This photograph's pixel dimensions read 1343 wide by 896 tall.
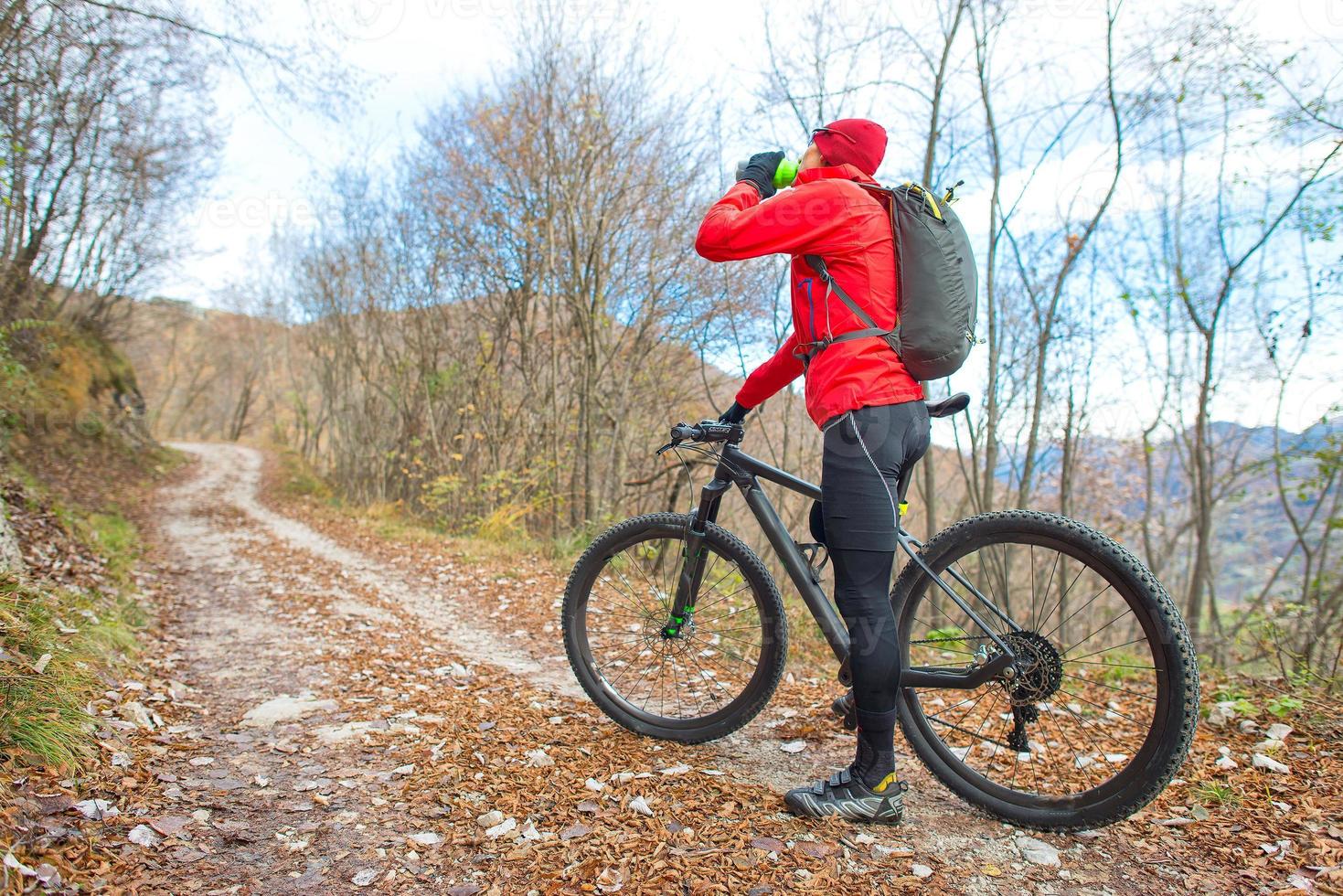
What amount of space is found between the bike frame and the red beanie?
1.07 meters

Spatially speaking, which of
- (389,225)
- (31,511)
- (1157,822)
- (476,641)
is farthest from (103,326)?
(1157,822)

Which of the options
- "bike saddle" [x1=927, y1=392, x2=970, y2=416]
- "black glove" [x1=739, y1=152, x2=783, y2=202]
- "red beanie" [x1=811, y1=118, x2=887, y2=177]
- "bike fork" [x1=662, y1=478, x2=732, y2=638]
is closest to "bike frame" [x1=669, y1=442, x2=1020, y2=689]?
"bike fork" [x1=662, y1=478, x2=732, y2=638]

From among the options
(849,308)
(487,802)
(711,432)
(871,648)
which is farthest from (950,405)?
(487,802)

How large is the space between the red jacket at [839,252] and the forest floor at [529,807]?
4.37ft

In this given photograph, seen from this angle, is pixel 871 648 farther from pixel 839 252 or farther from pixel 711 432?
pixel 839 252

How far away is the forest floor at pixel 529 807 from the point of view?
1945 millimetres

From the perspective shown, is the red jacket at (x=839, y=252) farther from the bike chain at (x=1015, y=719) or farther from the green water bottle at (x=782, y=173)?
the bike chain at (x=1015, y=719)

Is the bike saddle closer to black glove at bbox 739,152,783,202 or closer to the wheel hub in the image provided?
the wheel hub

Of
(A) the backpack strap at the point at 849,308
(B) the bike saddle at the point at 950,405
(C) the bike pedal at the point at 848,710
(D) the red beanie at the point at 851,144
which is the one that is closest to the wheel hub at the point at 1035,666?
(C) the bike pedal at the point at 848,710

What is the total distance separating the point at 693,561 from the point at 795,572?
1.44 feet

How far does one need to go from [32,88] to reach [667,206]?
275 inches

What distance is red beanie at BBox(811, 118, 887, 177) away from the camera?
230cm

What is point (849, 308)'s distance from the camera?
7.27ft

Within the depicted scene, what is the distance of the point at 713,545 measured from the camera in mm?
2883
